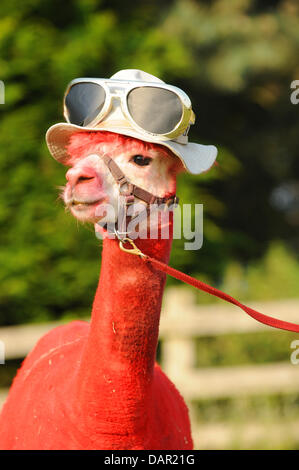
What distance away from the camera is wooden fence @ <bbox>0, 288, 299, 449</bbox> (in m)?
6.48

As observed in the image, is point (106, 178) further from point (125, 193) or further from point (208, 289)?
point (208, 289)

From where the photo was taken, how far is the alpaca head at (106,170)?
7.93 ft

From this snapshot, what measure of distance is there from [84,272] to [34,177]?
3.23ft

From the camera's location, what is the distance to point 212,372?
670 cm

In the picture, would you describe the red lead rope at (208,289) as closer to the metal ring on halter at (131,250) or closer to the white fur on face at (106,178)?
the metal ring on halter at (131,250)

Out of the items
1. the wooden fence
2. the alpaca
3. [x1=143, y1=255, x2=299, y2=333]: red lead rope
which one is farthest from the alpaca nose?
the wooden fence

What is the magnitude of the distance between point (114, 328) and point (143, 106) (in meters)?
0.76

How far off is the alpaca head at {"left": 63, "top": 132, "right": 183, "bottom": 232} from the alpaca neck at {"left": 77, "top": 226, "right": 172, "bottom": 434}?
18 centimetres

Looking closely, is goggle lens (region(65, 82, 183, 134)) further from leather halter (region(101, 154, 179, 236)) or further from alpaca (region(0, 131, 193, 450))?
leather halter (region(101, 154, 179, 236))

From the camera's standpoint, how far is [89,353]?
255 centimetres

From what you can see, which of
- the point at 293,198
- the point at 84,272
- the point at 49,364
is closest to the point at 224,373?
the point at 84,272

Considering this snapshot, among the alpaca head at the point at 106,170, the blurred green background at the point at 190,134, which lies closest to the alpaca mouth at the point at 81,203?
the alpaca head at the point at 106,170

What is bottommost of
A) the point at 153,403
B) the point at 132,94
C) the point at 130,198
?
the point at 153,403

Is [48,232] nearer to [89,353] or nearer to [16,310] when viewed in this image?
[16,310]
